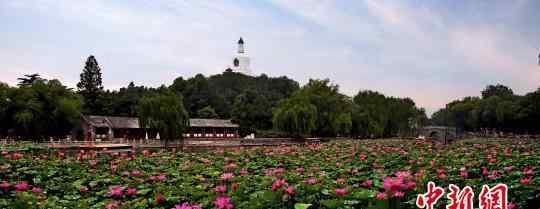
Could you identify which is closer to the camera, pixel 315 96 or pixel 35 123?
pixel 35 123

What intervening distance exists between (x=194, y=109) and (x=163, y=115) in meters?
29.7

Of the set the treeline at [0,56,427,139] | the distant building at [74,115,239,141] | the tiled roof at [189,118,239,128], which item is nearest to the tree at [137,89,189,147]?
the treeline at [0,56,427,139]

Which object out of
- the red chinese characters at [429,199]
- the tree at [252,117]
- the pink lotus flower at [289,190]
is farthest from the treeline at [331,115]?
the red chinese characters at [429,199]

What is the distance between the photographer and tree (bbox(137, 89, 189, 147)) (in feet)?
92.5

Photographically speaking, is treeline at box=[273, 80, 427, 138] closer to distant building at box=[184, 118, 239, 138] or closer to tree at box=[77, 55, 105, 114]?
distant building at box=[184, 118, 239, 138]

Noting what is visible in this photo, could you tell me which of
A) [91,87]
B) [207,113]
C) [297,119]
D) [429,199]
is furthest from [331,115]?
[429,199]

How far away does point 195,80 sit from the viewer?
62969 mm

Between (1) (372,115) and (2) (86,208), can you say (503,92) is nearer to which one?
(1) (372,115)

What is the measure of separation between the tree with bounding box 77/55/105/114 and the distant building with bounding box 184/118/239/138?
1004 cm

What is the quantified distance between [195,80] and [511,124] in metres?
37.9

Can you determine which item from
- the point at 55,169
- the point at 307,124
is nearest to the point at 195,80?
the point at 307,124

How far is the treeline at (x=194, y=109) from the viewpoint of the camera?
2984 cm

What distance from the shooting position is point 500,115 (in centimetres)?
5303

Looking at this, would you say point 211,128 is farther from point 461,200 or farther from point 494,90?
point 494,90
